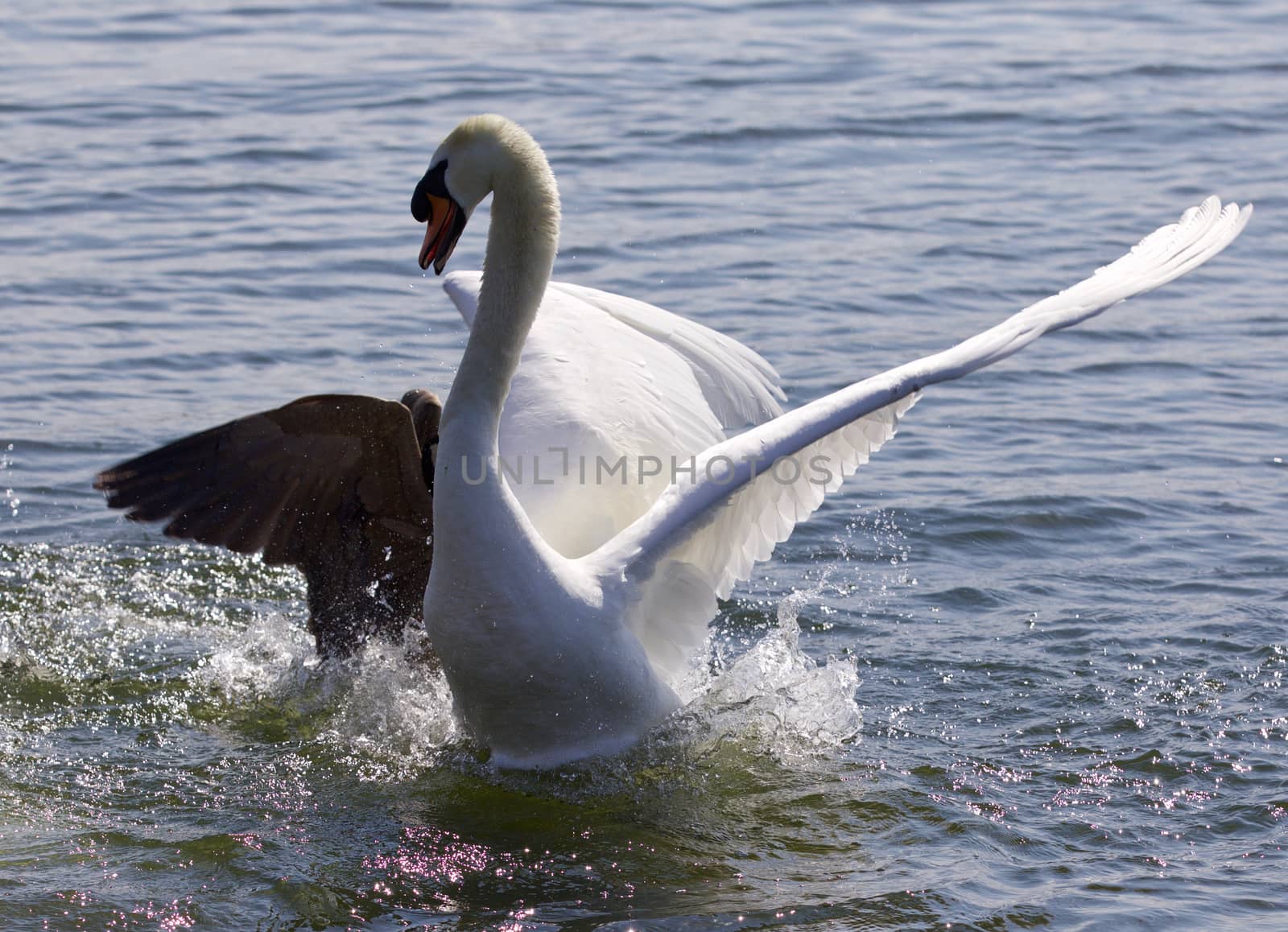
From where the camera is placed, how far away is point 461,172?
5160mm

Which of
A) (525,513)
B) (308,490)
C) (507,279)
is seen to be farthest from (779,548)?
(507,279)

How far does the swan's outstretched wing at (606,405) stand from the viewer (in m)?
6.01

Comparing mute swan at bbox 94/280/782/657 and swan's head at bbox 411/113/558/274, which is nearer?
swan's head at bbox 411/113/558/274

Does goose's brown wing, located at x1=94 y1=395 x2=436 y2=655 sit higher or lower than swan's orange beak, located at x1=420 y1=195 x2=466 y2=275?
lower

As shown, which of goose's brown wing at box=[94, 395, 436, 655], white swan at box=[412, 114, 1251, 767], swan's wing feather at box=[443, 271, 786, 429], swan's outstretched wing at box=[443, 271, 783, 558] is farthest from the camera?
swan's wing feather at box=[443, 271, 786, 429]

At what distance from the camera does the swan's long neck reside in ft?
16.9

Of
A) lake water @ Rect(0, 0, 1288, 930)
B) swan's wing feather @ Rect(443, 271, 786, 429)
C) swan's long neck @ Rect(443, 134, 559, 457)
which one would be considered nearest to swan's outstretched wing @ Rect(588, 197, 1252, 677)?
lake water @ Rect(0, 0, 1288, 930)

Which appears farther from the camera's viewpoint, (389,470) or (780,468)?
(389,470)

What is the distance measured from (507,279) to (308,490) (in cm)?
124

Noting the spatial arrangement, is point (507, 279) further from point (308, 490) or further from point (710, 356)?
point (710, 356)

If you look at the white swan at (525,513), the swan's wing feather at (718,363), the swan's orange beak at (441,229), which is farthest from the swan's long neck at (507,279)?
the swan's wing feather at (718,363)

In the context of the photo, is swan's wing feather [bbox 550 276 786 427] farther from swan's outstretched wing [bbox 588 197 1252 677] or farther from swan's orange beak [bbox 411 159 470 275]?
swan's orange beak [bbox 411 159 470 275]

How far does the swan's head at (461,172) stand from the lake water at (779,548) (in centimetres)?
166

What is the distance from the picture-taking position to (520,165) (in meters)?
5.19
